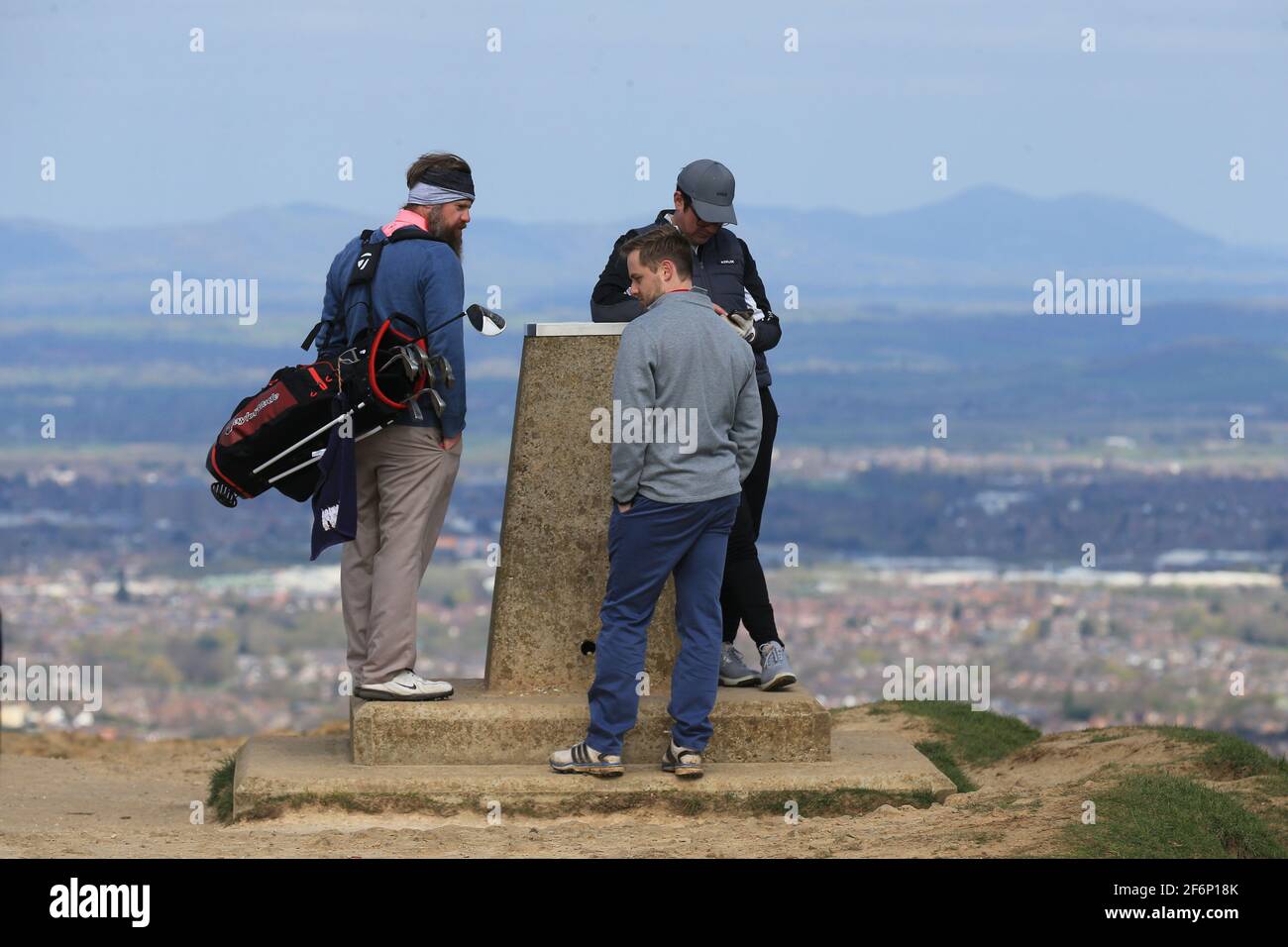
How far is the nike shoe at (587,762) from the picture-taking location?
7574mm

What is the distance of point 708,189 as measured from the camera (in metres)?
7.70

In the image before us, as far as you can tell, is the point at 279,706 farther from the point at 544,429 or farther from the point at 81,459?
the point at 544,429

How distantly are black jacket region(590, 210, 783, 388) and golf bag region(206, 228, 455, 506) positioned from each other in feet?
2.78

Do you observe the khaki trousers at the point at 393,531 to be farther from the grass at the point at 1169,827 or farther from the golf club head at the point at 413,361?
the grass at the point at 1169,827

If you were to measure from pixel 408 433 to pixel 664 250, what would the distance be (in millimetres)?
1343

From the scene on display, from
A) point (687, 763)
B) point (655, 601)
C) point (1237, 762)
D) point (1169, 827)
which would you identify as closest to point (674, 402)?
point (655, 601)

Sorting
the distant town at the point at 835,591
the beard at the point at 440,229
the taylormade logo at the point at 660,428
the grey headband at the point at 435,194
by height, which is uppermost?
the grey headband at the point at 435,194

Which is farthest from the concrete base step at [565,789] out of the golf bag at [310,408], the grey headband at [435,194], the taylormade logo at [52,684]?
the grey headband at [435,194]

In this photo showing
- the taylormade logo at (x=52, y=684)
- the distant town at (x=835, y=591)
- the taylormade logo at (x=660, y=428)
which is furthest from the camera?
the distant town at (x=835, y=591)

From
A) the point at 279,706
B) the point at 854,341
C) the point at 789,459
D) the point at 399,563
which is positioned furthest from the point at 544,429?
the point at 854,341

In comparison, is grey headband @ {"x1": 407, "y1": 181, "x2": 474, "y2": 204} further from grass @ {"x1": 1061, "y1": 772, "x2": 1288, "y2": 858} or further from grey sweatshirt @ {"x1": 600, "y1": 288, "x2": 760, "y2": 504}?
grass @ {"x1": 1061, "y1": 772, "x2": 1288, "y2": 858}

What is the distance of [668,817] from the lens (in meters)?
7.52

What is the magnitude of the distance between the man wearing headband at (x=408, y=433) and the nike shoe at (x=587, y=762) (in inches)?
25.4

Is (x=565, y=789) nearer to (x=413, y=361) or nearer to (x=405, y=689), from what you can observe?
(x=405, y=689)
